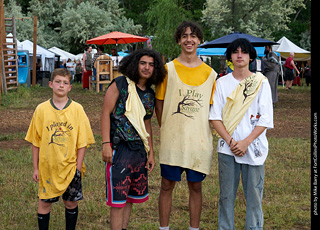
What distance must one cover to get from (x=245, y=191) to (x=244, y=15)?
2946 cm

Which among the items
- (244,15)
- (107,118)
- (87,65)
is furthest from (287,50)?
(107,118)

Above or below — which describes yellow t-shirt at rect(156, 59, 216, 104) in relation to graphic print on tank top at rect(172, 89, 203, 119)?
above

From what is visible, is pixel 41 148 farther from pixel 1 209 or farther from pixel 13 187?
pixel 13 187

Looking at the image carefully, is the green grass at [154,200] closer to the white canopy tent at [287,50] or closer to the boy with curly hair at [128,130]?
the boy with curly hair at [128,130]

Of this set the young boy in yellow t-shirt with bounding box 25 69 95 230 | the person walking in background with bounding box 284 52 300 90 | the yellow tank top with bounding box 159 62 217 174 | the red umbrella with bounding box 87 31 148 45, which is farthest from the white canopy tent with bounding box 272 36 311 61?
the young boy in yellow t-shirt with bounding box 25 69 95 230

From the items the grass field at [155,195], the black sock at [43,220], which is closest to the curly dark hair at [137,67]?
the black sock at [43,220]

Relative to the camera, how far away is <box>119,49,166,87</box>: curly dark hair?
13.5ft

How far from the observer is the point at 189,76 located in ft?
14.0

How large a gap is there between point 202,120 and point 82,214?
190cm

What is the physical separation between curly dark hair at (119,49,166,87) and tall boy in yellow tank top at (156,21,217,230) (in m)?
0.12

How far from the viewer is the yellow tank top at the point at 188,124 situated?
166 inches

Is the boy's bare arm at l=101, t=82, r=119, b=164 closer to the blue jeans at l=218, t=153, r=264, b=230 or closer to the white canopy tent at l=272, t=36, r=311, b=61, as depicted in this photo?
the blue jeans at l=218, t=153, r=264, b=230

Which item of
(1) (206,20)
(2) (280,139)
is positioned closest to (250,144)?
(2) (280,139)

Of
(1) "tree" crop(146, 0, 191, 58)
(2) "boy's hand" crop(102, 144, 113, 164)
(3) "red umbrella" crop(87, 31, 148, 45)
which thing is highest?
(1) "tree" crop(146, 0, 191, 58)
